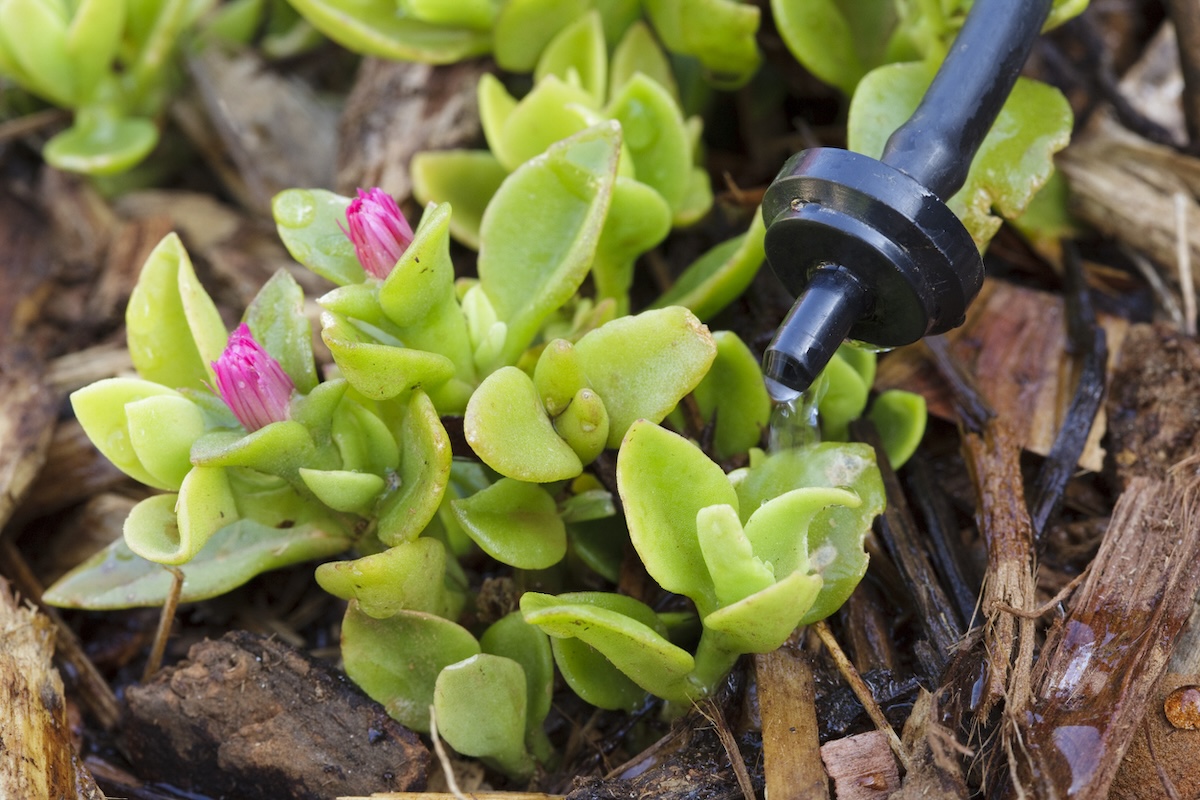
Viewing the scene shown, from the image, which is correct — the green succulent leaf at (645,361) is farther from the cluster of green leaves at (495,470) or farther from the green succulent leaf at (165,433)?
the green succulent leaf at (165,433)

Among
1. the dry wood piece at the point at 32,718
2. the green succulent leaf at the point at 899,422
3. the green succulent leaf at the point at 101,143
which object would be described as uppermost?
the green succulent leaf at the point at 899,422

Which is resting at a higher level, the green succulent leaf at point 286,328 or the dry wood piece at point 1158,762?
the green succulent leaf at point 286,328

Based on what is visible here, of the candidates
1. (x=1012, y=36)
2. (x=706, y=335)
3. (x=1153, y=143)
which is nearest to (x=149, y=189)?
(x=706, y=335)

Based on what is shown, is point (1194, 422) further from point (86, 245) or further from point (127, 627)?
point (86, 245)

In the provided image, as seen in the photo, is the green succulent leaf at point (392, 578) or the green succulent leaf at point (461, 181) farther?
the green succulent leaf at point (461, 181)

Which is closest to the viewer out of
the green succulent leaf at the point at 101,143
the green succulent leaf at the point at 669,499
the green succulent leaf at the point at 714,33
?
the green succulent leaf at the point at 669,499

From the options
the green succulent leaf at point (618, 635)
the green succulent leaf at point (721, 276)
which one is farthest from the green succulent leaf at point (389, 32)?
the green succulent leaf at point (618, 635)

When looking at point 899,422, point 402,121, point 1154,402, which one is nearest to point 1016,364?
point 1154,402

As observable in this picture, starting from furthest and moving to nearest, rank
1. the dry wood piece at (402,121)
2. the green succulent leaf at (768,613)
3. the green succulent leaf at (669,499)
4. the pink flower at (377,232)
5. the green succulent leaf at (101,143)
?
the green succulent leaf at (101,143) < the dry wood piece at (402,121) < the pink flower at (377,232) < the green succulent leaf at (669,499) < the green succulent leaf at (768,613)
